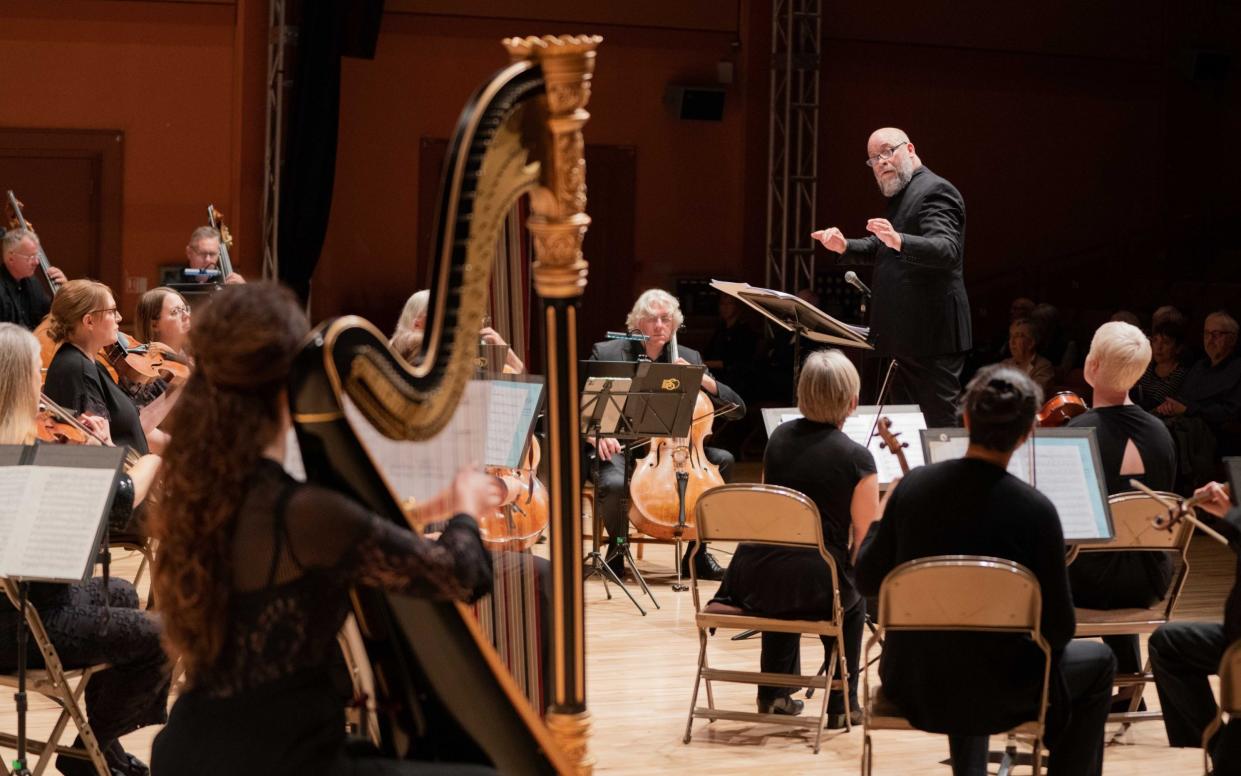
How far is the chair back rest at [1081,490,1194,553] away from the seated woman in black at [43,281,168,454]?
3242 millimetres

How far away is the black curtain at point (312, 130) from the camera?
1062cm

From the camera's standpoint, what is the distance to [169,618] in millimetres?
2281

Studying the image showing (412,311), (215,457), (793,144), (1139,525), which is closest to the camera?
(215,457)

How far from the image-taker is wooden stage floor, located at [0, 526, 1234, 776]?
4434 millimetres

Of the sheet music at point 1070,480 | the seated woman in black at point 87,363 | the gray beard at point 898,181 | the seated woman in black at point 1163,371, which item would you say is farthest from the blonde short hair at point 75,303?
the seated woman in black at point 1163,371

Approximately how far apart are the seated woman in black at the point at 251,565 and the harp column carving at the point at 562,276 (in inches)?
8.6

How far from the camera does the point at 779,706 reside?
4.96m

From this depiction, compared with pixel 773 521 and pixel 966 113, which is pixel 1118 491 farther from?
pixel 966 113

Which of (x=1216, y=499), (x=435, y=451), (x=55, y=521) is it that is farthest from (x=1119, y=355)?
(x=55, y=521)

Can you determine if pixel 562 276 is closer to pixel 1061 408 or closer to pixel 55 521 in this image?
pixel 55 521

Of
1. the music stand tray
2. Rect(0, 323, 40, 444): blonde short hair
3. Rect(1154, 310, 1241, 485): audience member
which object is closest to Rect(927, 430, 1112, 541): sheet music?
the music stand tray

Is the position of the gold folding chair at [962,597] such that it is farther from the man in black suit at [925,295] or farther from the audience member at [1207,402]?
the audience member at [1207,402]

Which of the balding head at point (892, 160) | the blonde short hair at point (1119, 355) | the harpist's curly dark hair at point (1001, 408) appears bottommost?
the harpist's curly dark hair at point (1001, 408)

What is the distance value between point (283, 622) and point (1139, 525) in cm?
289
